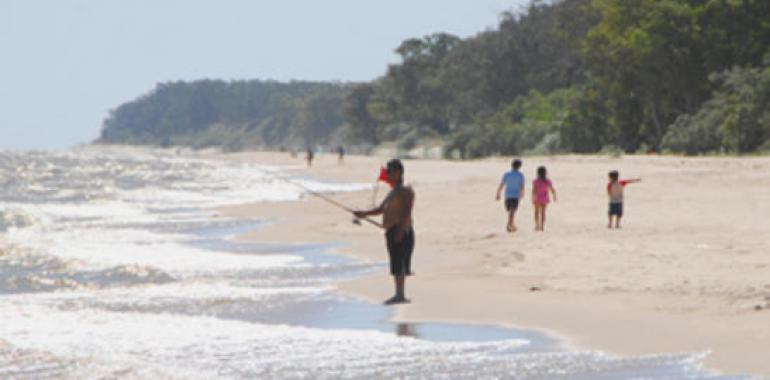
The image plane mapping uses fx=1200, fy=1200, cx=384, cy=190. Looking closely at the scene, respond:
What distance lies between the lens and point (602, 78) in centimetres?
5681

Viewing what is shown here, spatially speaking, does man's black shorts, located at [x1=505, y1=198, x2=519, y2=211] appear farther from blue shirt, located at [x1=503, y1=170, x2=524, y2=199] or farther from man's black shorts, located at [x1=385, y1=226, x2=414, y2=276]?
man's black shorts, located at [x1=385, y1=226, x2=414, y2=276]

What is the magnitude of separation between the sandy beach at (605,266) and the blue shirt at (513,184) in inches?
23.3

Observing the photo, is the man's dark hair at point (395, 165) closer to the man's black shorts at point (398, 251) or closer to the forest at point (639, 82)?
the man's black shorts at point (398, 251)

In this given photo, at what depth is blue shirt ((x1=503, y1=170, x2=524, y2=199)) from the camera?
1881 cm

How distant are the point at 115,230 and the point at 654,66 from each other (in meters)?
31.1

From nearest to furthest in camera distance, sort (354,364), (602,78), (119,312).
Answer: (354,364) → (119,312) → (602,78)

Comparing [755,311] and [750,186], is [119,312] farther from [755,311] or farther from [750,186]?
→ [750,186]

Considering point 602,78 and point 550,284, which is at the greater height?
point 602,78

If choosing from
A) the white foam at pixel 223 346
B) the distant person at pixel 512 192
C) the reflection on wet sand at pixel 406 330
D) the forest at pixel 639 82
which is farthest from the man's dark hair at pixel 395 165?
the forest at pixel 639 82

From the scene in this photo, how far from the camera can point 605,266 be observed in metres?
13.3

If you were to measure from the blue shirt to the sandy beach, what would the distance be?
1.94 ft

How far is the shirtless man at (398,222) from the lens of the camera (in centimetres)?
1176

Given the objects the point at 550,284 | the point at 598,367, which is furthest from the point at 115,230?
the point at 598,367

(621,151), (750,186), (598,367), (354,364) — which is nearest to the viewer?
(598,367)
